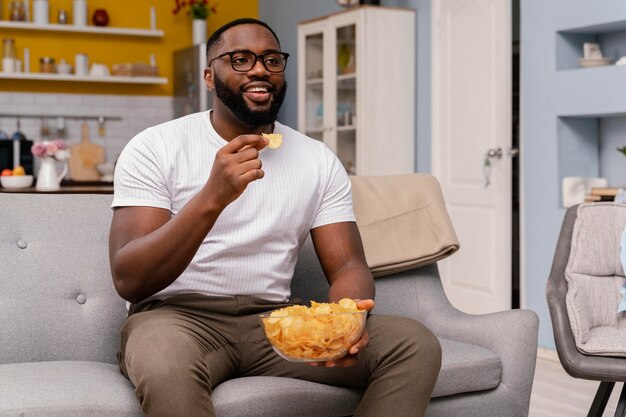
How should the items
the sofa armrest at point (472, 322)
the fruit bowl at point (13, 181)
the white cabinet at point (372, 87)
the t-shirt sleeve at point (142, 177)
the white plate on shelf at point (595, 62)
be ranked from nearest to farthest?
the t-shirt sleeve at point (142, 177), the sofa armrest at point (472, 322), the white plate on shelf at point (595, 62), the fruit bowl at point (13, 181), the white cabinet at point (372, 87)

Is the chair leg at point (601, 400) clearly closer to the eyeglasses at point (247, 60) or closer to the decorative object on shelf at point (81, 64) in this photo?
the eyeglasses at point (247, 60)

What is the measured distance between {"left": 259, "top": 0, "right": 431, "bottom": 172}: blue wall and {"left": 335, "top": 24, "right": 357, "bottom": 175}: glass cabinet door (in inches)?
16.1

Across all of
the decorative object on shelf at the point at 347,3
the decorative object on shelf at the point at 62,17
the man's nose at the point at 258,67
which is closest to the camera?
the man's nose at the point at 258,67

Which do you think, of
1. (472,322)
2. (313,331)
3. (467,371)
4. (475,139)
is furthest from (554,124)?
(313,331)

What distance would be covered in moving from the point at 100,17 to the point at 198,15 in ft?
2.66

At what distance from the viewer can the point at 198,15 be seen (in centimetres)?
791

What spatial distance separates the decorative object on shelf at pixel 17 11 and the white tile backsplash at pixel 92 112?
1.97ft

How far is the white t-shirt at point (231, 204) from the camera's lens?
88.4 inches

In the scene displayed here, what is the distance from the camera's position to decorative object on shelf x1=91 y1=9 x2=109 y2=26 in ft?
25.2

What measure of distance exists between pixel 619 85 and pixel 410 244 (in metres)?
1.91

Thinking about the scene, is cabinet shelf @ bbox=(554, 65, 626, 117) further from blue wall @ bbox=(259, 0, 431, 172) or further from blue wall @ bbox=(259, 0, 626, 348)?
blue wall @ bbox=(259, 0, 431, 172)

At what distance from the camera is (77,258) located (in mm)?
2605

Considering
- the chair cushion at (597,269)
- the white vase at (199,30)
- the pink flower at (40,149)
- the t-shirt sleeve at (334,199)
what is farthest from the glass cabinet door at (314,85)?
the t-shirt sleeve at (334,199)

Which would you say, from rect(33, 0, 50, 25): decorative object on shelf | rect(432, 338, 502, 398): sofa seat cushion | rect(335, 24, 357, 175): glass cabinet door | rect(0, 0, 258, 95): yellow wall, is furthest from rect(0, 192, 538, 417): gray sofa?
rect(0, 0, 258, 95): yellow wall
